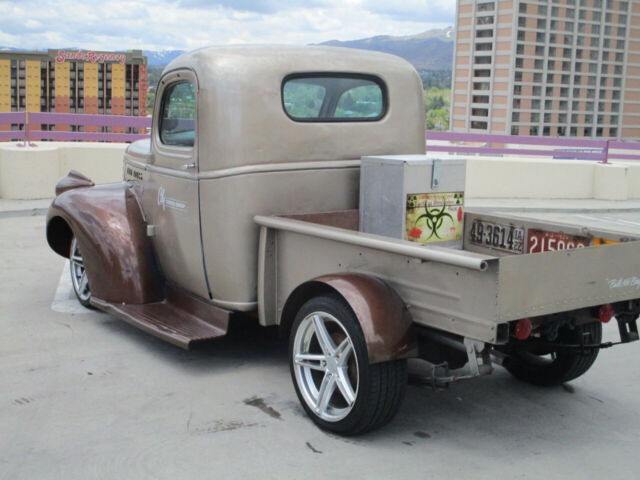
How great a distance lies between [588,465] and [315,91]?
2.72 meters

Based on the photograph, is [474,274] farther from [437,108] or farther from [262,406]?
[437,108]

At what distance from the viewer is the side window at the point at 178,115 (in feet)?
15.9

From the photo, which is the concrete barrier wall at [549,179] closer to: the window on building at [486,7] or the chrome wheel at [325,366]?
the chrome wheel at [325,366]

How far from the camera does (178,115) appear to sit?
5090 millimetres

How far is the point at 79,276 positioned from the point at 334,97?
2595mm

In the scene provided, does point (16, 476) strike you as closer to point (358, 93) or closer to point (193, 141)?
point (193, 141)

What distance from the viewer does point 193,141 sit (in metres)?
4.81

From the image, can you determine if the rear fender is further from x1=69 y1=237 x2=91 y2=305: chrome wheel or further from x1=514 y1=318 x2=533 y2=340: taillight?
x1=69 y1=237 x2=91 y2=305: chrome wheel

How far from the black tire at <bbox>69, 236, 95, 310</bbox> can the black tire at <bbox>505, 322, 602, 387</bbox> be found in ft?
10.6

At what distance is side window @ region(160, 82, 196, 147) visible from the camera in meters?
4.85

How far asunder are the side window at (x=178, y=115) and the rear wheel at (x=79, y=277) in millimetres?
1306

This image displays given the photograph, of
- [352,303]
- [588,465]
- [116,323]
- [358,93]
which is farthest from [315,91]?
[588,465]

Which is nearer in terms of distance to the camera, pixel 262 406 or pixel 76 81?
pixel 262 406

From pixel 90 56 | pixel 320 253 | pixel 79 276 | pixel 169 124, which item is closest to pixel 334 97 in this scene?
pixel 169 124
